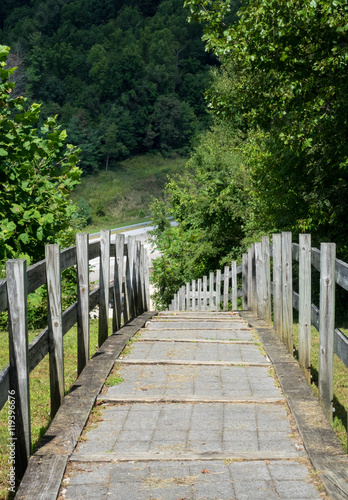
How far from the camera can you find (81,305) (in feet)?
16.5

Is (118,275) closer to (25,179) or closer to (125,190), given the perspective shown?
(25,179)

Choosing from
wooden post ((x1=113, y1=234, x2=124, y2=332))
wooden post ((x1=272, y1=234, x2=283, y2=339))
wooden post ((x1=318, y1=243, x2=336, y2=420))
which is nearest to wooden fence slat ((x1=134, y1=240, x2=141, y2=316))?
wooden post ((x1=113, y1=234, x2=124, y2=332))

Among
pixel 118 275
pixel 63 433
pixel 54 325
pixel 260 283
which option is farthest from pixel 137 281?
pixel 63 433

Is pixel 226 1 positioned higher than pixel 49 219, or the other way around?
pixel 226 1

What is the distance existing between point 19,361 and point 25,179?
469 cm

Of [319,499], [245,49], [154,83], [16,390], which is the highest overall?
[154,83]

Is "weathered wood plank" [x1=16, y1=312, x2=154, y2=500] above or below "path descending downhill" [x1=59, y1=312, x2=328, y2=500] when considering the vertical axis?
above

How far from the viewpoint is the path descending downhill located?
303 centimetres

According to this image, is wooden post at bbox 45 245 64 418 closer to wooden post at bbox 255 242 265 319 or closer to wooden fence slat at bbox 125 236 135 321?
wooden fence slat at bbox 125 236 135 321

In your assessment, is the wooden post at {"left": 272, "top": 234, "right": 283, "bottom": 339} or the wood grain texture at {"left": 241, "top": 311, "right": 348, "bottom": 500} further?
the wooden post at {"left": 272, "top": 234, "right": 283, "bottom": 339}

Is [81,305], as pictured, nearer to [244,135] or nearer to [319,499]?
[319,499]

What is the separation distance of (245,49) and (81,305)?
23.9ft

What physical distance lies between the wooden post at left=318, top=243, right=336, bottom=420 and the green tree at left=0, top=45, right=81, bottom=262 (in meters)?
3.94

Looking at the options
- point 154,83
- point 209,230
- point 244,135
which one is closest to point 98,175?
point 154,83
